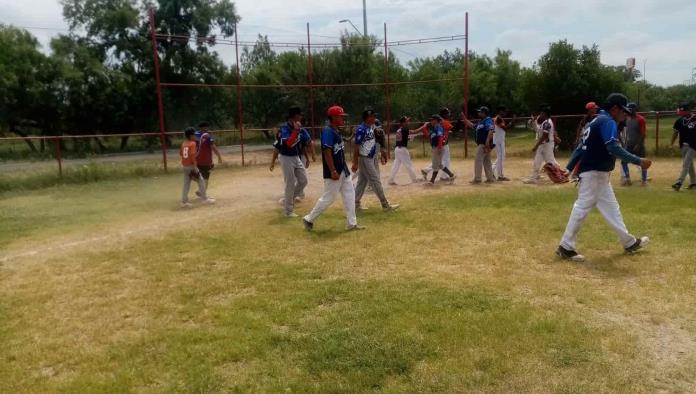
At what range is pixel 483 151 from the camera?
12938 millimetres

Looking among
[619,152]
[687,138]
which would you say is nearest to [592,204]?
[619,152]

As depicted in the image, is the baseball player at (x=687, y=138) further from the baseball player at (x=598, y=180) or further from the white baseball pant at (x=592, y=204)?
the white baseball pant at (x=592, y=204)

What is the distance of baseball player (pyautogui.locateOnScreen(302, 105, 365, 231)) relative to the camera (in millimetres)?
8180

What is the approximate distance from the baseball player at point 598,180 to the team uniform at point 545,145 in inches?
237

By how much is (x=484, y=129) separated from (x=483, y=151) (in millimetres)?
632

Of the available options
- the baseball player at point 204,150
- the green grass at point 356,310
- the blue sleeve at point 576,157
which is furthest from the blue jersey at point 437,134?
the blue sleeve at point 576,157

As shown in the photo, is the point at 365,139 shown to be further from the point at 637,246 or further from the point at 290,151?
the point at 637,246

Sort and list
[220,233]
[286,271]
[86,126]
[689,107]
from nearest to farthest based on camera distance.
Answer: [286,271] < [220,233] < [689,107] < [86,126]

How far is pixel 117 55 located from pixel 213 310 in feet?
118

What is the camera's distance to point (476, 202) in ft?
34.0

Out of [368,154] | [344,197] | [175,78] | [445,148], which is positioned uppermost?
[175,78]

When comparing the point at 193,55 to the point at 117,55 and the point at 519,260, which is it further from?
the point at 519,260

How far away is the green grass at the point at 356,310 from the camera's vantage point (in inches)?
152

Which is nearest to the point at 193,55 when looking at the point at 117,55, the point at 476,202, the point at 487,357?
the point at 117,55
